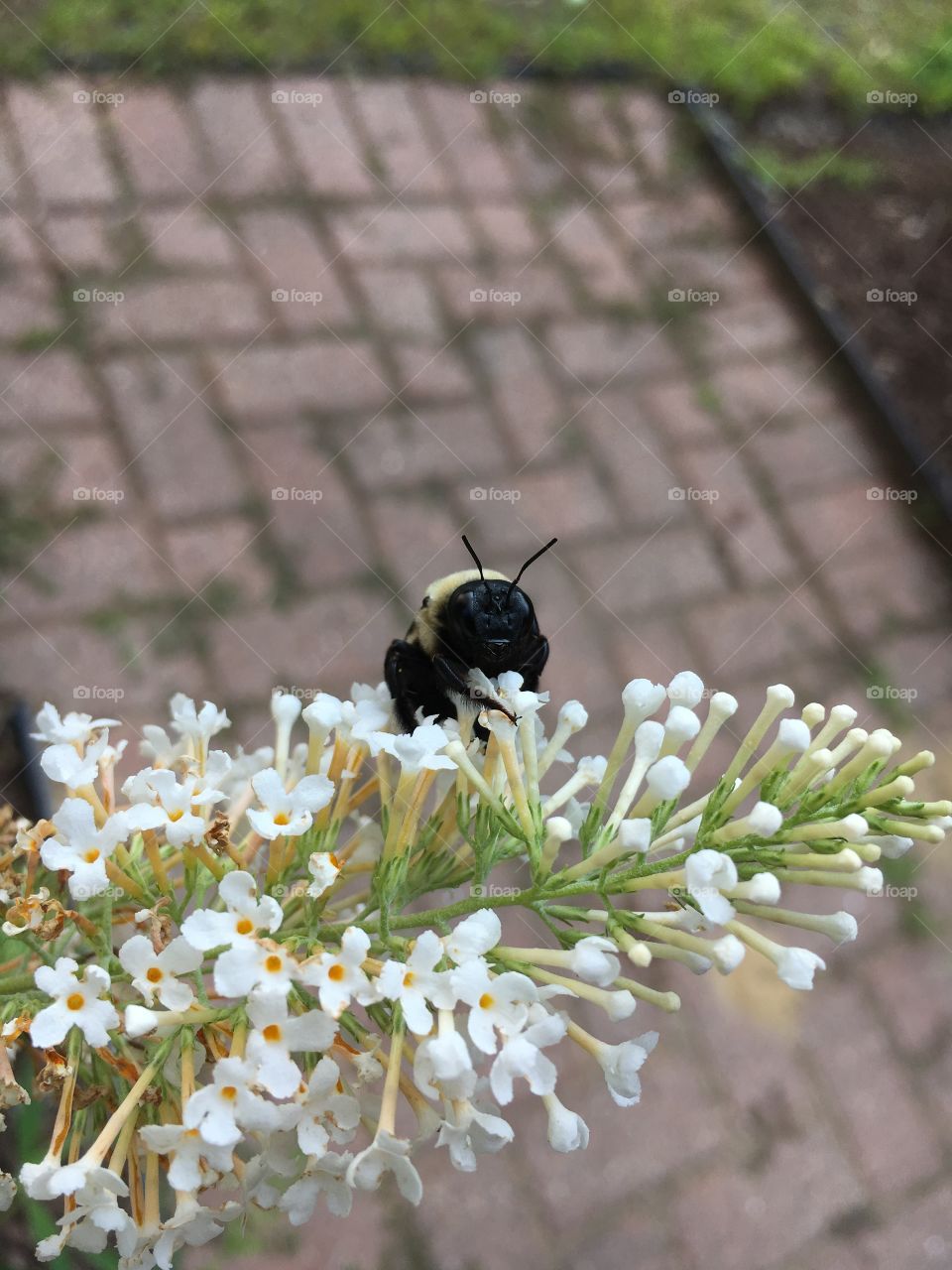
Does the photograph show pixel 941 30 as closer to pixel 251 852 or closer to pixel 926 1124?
pixel 926 1124

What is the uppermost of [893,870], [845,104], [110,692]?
[845,104]

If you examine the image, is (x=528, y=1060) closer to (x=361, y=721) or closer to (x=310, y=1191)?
(x=310, y=1191)

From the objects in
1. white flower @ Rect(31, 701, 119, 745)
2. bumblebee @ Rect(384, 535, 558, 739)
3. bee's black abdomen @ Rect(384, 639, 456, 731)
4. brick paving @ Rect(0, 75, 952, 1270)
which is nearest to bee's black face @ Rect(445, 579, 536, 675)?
bumblebee @ Rect(384, 535, 558, 739)

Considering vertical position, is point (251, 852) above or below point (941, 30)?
below

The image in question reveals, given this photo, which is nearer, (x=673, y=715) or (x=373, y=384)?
(x=673, y=715)

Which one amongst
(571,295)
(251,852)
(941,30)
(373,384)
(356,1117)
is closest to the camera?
(356,1117)

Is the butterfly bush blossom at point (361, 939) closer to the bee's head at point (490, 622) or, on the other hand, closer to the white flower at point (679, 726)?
the white flower at point (679, 726)

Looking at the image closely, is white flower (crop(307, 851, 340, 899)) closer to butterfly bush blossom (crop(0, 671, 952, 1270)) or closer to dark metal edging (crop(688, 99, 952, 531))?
butterfly bush blossom (crop(0, 671, 952, 1270))

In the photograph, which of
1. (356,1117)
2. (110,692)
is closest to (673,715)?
(356,1117)

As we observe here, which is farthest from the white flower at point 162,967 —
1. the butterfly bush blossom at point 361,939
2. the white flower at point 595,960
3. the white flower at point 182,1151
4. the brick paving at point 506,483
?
the brick paving at point 506,483
